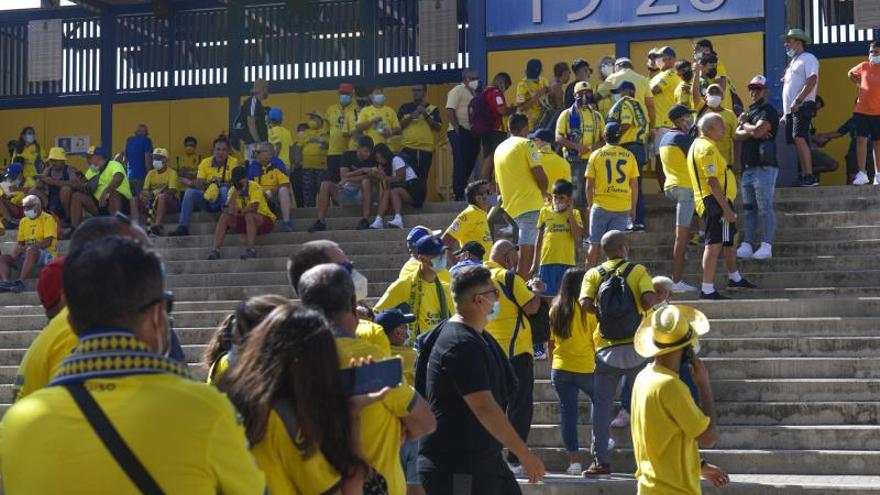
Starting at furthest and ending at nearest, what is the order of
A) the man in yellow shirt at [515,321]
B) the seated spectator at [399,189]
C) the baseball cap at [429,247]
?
the seated spectator at [399,189], the man in yellow shirt at [515,321], the baseball cap at [429,247]

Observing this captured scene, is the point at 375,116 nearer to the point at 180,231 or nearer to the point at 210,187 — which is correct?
the point at 210,187

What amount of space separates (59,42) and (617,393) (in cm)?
1489

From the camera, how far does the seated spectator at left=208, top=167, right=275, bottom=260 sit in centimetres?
1738

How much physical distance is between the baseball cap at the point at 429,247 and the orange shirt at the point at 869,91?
8.24 meters

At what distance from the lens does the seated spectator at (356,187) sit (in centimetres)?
1747

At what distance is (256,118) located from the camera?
20.7m

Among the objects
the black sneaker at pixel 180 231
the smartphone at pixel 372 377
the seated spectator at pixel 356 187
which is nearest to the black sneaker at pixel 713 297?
the seated spectator at pixel 356 187

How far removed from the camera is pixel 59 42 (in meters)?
24.1

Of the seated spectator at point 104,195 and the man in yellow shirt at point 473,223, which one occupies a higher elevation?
the seated spectator at point 104,195

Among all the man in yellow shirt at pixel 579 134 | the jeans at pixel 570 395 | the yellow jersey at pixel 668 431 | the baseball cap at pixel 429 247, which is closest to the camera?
the yellow jersey at pixel 668 431

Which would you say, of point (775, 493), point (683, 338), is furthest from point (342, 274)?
point (775, 493)

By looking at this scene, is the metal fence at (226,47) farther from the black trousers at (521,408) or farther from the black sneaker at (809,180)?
the black trousers at (521,408)

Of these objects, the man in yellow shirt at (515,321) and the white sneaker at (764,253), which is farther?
the white sneaker at (764,253)

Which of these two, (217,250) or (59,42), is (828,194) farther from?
(59,42)
